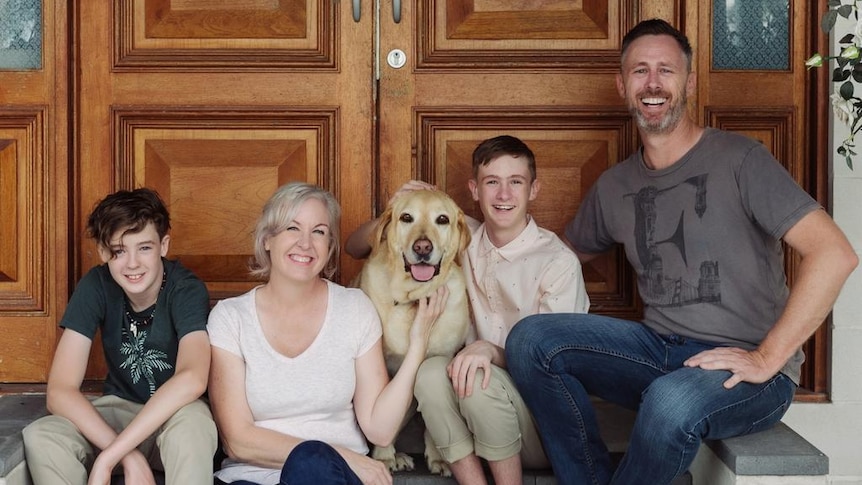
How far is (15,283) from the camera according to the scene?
10.0ft

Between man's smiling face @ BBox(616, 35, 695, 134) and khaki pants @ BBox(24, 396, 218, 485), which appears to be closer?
khaki pants @ BBox(24, 396, 218, 485)

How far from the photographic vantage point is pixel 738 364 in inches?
88.0

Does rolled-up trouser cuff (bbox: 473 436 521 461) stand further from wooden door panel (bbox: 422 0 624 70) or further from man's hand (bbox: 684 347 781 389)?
wooden door panel (bbox: 422 0 624 70)

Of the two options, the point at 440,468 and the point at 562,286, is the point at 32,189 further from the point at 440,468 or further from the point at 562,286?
the point at 562,286

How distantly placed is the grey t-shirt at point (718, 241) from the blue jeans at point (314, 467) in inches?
41.6

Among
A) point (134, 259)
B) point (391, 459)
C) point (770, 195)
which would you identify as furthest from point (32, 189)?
point (770, 195)

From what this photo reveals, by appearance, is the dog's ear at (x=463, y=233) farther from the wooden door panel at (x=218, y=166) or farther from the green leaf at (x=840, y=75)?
the green leaf at (x=840, y=75)

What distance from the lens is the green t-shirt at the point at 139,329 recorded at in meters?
2.47

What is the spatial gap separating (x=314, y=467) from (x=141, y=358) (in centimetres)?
74

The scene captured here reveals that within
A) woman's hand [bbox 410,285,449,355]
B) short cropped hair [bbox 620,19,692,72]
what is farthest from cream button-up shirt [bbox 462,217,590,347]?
short cropped hair [bbox 620,19,692,72]

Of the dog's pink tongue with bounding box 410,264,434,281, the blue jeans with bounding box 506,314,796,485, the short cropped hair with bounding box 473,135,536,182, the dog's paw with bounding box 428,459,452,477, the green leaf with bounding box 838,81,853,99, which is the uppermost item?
the green leaf with bounding box 838,81,853,99

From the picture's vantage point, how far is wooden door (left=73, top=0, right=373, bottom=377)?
3.07m

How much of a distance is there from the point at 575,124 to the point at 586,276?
1.83 ft

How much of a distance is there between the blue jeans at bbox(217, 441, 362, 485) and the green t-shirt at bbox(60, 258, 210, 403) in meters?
0.57
